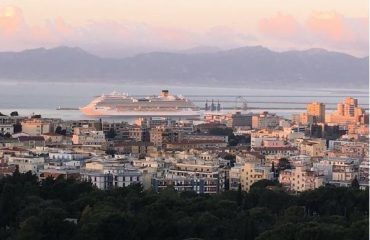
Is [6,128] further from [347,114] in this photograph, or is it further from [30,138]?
[347,114]

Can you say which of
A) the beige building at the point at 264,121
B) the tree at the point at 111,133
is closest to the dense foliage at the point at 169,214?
the tree at the point at 111,133

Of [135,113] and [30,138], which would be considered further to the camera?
[135,113]

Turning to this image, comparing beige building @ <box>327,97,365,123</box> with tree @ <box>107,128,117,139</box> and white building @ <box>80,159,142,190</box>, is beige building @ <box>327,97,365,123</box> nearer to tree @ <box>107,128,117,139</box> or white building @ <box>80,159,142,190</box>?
tree @ <box>107,128,117,139</box>

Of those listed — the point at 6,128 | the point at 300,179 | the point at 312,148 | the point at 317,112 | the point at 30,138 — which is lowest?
the point at 300,179

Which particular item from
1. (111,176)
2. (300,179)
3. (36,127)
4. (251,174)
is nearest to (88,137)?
(36,127)

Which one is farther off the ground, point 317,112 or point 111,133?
point 317,112

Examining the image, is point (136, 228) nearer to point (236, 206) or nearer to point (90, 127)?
point (236, 206)

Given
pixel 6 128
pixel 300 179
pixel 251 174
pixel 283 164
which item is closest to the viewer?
pixel 300 179

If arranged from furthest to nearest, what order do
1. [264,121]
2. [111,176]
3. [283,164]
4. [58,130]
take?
[264,121] → [58,130] → [283,164] → [111,176]

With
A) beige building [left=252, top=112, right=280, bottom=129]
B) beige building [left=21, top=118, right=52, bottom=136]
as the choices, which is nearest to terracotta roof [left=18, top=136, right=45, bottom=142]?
beige building [left=21, top=118, right=52, bottom=136]
